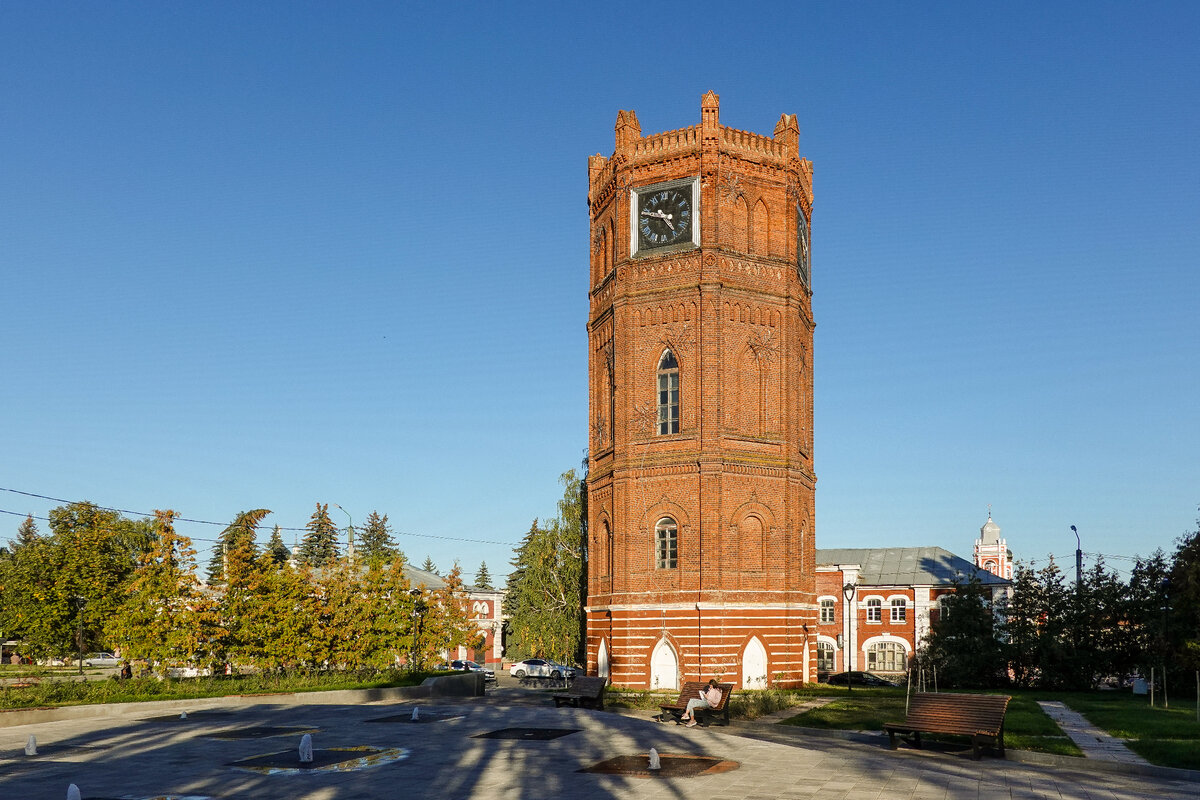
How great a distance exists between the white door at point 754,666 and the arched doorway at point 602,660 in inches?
216

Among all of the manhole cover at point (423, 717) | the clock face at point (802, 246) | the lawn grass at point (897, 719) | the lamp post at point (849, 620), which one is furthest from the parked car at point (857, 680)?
the manhole cover at point (423, 717)

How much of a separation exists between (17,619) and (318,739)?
4447 centimetres

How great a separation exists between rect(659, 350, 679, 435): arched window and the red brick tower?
0.06 m

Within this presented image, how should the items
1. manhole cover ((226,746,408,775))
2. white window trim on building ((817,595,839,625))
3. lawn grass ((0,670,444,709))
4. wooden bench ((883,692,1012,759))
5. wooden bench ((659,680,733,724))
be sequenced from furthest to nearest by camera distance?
1. white window trim on building ((817,595,839,625))
2. lawn grass ((0,670,444,709))
3. wooden bench ((659,680,733,724))
4. wooden bench ((883,692,1012,759))
5. manhole cover ((226,746,408,775))

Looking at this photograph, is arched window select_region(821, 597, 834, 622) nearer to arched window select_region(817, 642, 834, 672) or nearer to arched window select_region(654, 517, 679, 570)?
arched window select_region(817, 642, 834, 672)

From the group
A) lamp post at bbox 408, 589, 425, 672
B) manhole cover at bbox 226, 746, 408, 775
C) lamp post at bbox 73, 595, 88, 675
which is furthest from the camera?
lamp post at bbox 73, 595, 88, 675

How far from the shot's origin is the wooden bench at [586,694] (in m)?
30.0

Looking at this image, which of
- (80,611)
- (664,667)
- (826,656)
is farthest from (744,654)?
(826,656)

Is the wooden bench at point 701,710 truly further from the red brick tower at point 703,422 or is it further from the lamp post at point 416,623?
the lamp post at point 416,623

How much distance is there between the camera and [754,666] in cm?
3988

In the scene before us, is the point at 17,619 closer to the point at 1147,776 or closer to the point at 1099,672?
the point at 1099,672

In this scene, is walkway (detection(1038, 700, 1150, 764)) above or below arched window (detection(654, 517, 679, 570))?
below

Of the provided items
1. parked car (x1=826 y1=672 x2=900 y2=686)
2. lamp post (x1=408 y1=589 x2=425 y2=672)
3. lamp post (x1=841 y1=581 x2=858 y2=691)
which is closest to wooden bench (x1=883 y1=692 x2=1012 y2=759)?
lamp post (x1=841 y1=581 x2=858 y2=691)

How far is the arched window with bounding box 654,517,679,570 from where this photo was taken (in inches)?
1608
